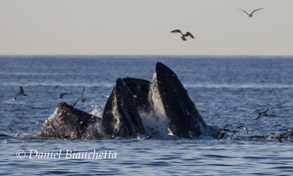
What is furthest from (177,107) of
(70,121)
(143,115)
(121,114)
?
(70,121)

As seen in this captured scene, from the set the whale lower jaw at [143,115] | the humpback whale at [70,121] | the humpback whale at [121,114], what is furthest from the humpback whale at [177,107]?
the humpback whale at [70,121]

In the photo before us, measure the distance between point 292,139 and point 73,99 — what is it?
3446cm

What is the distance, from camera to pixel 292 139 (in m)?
28.9

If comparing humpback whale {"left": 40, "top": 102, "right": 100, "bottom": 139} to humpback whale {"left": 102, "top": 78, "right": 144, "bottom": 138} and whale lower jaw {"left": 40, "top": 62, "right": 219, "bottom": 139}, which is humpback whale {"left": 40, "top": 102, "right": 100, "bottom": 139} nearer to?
whale lower jaw {"left": 40, "top": 62, "right": 219, "bottom": 139}

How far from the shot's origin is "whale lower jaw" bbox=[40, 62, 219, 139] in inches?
1022

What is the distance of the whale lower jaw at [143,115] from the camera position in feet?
85.2

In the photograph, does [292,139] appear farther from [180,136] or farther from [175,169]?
[175,169]

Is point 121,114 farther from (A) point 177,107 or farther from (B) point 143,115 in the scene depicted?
(A) point 177,107

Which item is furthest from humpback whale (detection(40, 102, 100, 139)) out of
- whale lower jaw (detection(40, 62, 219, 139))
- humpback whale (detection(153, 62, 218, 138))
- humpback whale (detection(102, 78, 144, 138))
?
humpback whale (detection(153, 62, 218, 138))

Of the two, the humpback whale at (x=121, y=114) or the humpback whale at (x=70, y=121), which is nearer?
the humpback whale at (x=121, y=114)

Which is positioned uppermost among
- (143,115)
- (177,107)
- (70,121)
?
(177,107)

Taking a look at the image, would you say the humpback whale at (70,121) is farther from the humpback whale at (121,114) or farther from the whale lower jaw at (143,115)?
the humpback whale at (121,114)

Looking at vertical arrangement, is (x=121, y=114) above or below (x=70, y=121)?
above

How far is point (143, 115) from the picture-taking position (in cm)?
2738
